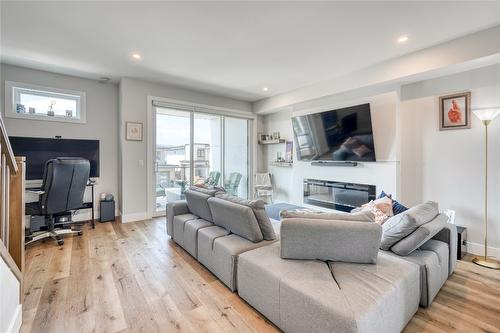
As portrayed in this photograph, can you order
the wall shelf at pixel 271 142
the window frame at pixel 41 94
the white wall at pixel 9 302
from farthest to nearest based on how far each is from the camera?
the wall shelf at pixel 271 142 → the window frame at pixel 41 94 → the white wall at pixel 9 302

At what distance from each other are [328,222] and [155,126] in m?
4.02

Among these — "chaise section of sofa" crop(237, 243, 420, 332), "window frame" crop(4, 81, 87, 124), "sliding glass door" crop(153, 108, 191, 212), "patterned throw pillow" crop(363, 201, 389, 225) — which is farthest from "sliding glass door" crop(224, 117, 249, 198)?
"chaise section of sofa" crop(237, 243, 420, 332)

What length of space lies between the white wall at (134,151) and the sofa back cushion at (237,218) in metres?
2.55

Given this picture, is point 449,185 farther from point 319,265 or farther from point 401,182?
point 319,265

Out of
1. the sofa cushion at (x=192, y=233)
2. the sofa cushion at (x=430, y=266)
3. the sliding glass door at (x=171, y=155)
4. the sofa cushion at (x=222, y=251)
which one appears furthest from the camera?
the sliding glass door at (x=171, y=155)

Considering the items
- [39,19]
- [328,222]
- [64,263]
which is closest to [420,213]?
[328,222]

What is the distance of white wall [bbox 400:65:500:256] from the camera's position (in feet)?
9.46

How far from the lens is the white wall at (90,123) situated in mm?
3797

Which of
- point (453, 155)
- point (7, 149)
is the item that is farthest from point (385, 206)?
point (7, 149)

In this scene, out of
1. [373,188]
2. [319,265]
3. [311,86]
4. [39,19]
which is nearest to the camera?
[319,265]

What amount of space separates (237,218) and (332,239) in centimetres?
89

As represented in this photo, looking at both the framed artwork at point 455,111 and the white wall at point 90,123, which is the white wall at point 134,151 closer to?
the white wall at point 90,123

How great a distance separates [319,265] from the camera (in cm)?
171

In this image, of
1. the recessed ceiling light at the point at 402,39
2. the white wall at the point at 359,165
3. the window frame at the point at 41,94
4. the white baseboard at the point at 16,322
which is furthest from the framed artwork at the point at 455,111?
the window frame at the point at 41,94
